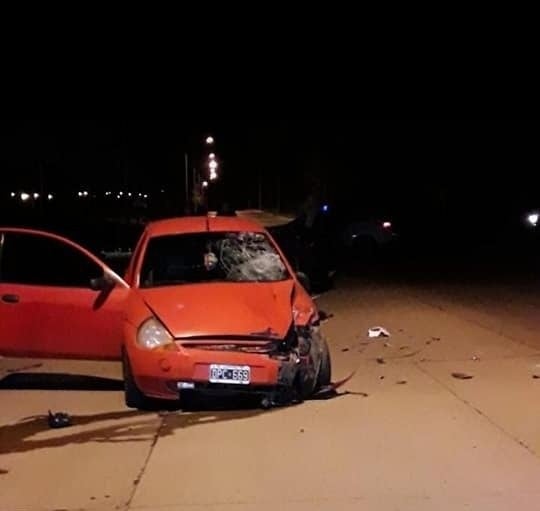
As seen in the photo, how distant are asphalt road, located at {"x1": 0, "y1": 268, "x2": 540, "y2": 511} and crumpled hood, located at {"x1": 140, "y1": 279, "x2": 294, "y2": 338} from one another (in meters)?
0.74

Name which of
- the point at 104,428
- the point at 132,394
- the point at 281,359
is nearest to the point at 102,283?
the point at 132,394

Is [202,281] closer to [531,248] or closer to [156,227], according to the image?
[156,227]

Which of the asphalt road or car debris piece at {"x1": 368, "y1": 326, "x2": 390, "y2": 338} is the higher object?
the asphalt road

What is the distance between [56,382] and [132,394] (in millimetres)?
1934

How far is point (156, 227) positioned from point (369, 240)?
21.0 metres

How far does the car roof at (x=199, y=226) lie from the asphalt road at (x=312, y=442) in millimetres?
1676

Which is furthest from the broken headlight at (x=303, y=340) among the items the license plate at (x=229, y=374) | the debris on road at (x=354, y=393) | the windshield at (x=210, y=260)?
the windshield at (x=210, y=260)

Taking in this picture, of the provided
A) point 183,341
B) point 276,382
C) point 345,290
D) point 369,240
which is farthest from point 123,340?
point 369,240

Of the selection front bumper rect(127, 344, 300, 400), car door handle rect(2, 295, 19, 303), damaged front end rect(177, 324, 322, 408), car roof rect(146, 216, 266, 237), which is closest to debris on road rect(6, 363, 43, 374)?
car door handle rect(2, 295, 19, 303)

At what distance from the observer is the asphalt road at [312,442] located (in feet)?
19.1

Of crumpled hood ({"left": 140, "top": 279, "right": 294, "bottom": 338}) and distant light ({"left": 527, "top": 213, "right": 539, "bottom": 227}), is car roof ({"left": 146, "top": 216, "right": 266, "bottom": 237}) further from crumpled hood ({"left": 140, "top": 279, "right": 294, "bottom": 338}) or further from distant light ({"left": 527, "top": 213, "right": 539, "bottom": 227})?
distant light ({"left": 527, "top": 213, "right": 539, "bottom": 227})

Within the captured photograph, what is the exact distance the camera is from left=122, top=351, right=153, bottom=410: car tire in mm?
8336

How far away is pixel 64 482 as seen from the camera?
6.22 m

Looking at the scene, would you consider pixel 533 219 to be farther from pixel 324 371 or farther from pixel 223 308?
pixel 223 308
